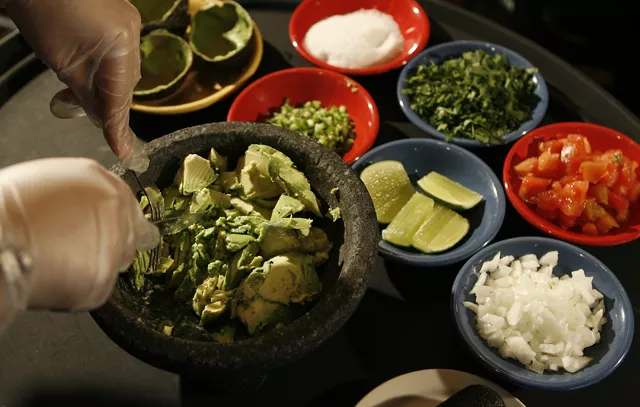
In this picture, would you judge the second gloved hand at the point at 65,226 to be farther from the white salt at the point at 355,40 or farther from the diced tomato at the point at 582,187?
the white salt at the point at 355,40

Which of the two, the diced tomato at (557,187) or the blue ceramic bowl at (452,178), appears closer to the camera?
the blue ceramic bowl at (452,178)

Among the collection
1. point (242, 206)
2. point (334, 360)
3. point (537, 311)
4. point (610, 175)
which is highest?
point (242, 206)

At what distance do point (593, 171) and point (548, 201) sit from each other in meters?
0.14

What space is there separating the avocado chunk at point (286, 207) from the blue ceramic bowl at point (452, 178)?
0.27 m

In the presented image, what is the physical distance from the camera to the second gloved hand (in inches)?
28.3

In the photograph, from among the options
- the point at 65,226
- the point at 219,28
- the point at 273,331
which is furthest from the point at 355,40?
the point at 65,226

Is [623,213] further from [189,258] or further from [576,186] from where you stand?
[189,258]

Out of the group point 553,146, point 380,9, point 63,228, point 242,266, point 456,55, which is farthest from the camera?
point 380,9

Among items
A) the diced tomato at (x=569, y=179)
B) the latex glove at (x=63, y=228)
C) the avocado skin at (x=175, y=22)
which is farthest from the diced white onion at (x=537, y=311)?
the avocado skin at (x=175, y=22)

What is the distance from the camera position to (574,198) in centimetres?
142

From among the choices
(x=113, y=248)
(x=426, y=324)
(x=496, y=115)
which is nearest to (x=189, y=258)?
(x=113, y=248)

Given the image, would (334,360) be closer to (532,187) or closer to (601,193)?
(532,187)

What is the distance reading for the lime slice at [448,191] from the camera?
1.48 m

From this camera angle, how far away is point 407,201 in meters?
1.51
